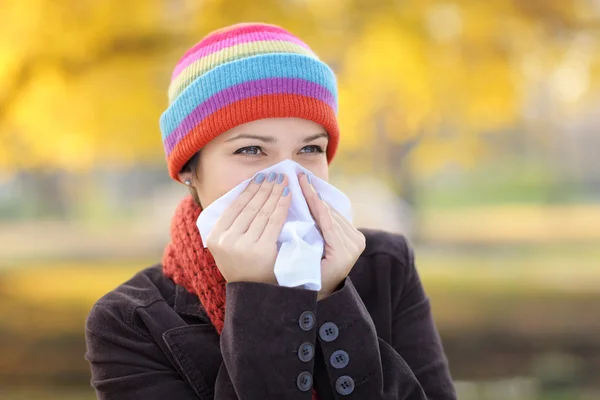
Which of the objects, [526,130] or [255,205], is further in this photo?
[526,130]

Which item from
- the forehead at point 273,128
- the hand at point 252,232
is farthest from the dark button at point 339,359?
the forehead at point 273,128

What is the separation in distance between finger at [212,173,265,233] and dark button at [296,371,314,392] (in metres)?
0.43

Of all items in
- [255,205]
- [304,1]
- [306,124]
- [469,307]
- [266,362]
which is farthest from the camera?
[469,307]

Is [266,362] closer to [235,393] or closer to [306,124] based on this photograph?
[235,393]

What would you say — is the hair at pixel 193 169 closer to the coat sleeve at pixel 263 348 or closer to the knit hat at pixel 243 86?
the knit hat at pixel 243 86

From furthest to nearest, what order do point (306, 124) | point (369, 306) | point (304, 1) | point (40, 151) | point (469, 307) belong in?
1. point (469, 307)
2. point (40, 151)
3. point (304, 1)
4. point (369, 306)
5. point (306, 124)

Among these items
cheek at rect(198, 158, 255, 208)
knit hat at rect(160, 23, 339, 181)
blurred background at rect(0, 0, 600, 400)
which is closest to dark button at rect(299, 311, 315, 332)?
cheek at rect(198, 158, 255, 208)

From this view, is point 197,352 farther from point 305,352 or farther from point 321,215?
point 321,215

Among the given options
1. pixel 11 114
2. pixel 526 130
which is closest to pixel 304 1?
pixel 11 114

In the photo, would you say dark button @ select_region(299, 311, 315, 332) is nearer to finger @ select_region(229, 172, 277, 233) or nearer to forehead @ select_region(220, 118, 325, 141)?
finger @ select_region(229, 172, 277, 233)

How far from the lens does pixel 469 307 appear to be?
6613mm

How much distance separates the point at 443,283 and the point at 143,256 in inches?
143

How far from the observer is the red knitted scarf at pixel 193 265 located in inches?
68.8

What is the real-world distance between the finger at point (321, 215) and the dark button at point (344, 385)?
345mm
